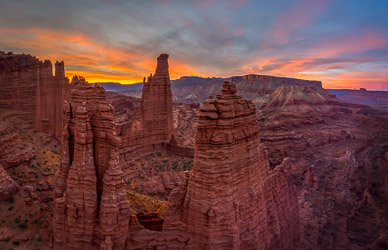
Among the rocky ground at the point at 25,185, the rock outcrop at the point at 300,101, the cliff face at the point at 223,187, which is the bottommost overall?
the rocky ground at the point at 25,185

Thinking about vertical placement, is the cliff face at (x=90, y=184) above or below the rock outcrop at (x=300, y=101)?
below

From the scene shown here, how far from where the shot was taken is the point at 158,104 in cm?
4172

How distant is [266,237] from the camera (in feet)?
43.1

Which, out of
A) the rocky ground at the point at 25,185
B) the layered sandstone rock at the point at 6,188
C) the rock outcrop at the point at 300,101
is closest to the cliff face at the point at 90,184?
the rocky ground at the point at 25,185

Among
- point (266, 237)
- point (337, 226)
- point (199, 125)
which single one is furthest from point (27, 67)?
point (337, 226)

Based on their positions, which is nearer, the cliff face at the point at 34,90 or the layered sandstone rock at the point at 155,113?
the cliff face at the point at 34,90

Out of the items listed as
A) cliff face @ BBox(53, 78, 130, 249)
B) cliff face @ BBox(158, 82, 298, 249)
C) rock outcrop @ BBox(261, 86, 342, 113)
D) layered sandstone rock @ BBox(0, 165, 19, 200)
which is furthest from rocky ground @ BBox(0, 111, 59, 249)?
rock outcrop @ BBox(261, 86, 342, 113)

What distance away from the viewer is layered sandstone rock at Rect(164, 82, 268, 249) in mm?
10953

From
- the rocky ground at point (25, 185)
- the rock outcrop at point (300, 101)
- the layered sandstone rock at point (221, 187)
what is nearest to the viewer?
the layered sandstone rock at point (221, 187)

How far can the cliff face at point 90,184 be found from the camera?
11352 millimetres

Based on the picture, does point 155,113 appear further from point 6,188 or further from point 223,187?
point 223,187

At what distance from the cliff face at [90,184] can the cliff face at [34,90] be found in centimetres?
2578

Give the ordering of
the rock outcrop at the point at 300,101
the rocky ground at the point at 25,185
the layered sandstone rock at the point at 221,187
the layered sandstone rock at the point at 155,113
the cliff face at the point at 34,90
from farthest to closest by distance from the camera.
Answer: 1. the rock outcrop at the point at 300,101
2. the layered sandstone rock at the point at 155,113
3. the cliff face at the point at 34,90
4. the rocky ground at the point at 25,185
5. the layered sandstone rock at the point at 221,187

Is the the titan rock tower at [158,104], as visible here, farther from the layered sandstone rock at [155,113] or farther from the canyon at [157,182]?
the canyon at [157,182]
